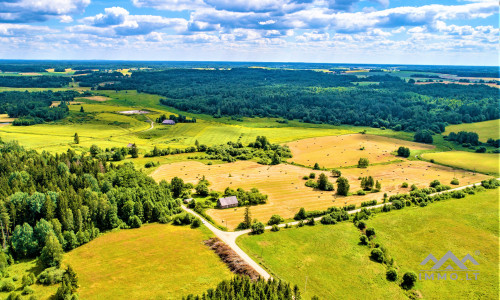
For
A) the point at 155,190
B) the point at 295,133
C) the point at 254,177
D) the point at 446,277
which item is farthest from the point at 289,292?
the point at 295,133

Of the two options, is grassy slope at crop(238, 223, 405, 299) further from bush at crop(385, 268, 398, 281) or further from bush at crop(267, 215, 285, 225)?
bush at crop(267, 215, 285, 225)

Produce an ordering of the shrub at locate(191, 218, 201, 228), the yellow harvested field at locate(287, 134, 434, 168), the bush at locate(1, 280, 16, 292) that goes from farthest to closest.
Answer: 1. the yellow harvested field at locate(287, 134, 434, 168)
2. the shrub at locate(191, 218, 201, 228)
3. the bush at locate(1, 280, 16, 292)

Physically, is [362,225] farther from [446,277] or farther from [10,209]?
[10,209]

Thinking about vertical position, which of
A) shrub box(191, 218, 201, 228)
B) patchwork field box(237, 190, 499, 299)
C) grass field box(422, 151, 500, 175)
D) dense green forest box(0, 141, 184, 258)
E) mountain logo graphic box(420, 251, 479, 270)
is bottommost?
mountain logo graphic box(420, 251, 479, 270)

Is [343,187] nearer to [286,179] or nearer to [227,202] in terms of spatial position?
[286,179]

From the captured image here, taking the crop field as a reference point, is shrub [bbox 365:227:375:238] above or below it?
above

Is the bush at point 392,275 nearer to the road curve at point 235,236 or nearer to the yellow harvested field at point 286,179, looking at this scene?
the road curve at point 235,236

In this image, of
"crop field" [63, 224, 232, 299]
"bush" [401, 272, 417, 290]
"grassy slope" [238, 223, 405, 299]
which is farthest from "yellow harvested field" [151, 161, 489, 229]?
"bush" [401, 272, 417, 290]
